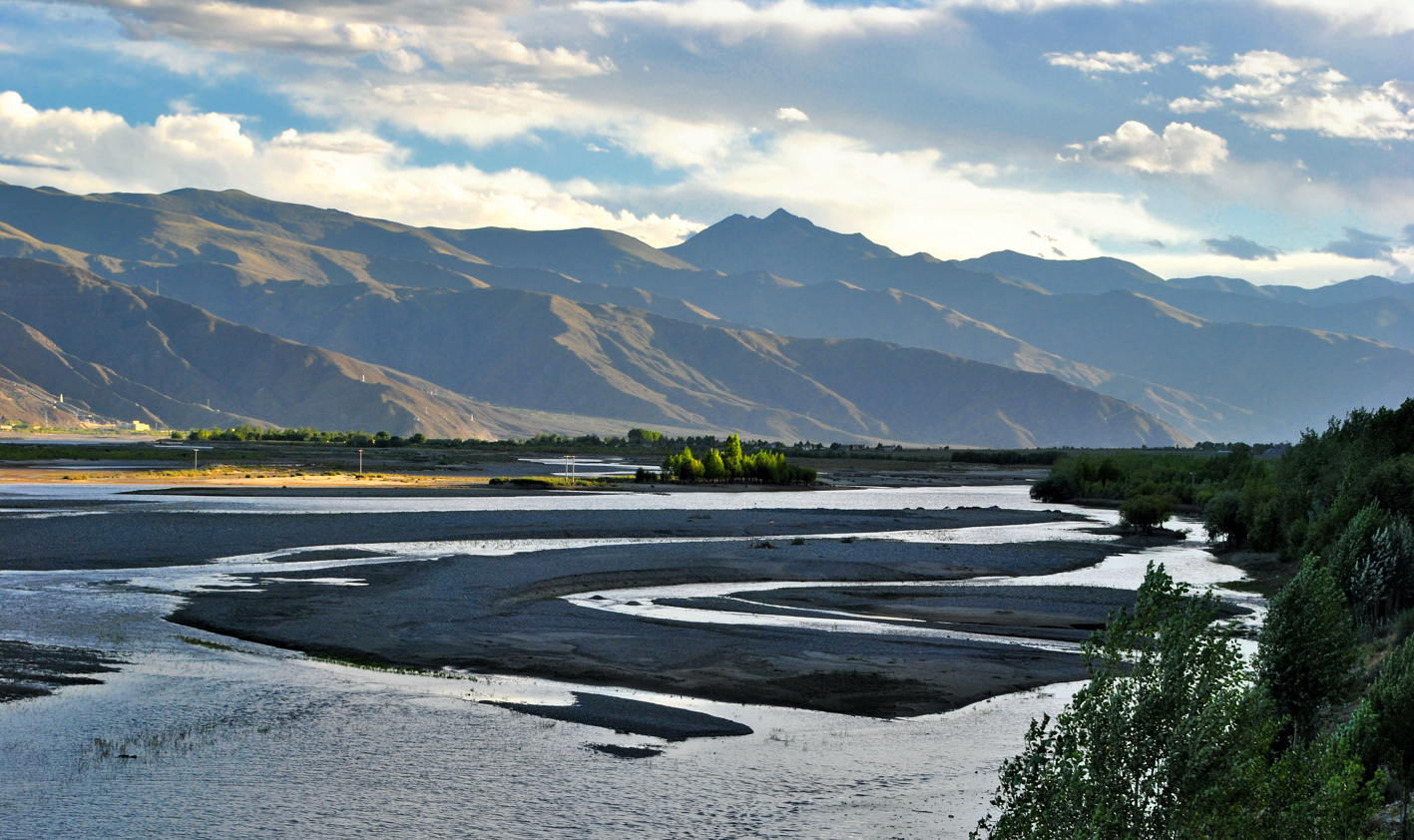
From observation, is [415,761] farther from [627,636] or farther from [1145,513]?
[1145,513]

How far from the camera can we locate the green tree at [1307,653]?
→ 488 inches

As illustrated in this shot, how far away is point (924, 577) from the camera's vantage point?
104 ft

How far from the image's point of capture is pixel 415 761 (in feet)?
42.8

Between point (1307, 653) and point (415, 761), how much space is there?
9.62m

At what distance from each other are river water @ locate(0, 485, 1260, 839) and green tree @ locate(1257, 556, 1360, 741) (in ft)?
10.6

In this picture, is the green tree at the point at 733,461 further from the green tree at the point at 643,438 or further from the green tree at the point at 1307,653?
the green tree at the point at 643,438

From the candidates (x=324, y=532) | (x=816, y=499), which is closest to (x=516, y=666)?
(x=324, y=532)

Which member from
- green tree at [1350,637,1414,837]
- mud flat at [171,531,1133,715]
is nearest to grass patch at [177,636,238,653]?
mud flat at [171,531,1133,715]

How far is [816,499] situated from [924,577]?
37.4m

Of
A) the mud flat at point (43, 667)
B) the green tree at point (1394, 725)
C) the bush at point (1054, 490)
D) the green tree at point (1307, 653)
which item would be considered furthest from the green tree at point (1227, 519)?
the mud flat at point (43, 667)

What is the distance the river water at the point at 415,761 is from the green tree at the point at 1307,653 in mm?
3231

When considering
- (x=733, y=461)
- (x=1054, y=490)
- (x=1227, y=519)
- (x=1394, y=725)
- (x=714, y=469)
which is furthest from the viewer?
(x=733, y=461)

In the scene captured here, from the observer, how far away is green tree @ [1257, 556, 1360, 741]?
488 inches

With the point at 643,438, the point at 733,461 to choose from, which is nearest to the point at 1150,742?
the point at 733,461
